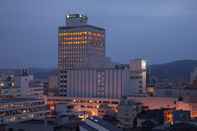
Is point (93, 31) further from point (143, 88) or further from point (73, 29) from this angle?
point (143, 88)

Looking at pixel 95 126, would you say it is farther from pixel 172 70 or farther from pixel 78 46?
pixel 172 70

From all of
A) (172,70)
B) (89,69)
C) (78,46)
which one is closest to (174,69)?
(172,70)

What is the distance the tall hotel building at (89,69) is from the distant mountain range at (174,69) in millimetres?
27500

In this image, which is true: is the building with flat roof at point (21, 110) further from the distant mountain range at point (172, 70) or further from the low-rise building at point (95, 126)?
the distant mountain range at point (172, 70)

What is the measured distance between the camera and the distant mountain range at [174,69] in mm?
91875

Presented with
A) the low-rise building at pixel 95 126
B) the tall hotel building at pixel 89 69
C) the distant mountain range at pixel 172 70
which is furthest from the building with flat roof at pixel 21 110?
the distant mountain range at pixel 172 70

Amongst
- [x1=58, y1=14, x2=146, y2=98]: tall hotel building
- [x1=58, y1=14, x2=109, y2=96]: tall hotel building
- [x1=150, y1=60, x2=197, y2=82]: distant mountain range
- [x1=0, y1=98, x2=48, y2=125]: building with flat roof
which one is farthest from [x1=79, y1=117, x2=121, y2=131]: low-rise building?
[x1=150, y1=60, x2=197, y2=82]: distant mountain range

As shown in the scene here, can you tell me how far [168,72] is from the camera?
322 feet

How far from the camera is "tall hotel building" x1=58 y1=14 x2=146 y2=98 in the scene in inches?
2067

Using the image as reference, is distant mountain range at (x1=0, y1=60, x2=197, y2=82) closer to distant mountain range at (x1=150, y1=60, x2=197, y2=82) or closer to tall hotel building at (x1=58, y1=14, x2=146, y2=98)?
distant mountain range at (x1=150, y1=60, x2=197, y2=82)

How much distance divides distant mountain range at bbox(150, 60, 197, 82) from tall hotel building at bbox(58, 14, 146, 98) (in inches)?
1083

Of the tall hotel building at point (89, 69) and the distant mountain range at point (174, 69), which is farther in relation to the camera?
the distant mountain range at point (174, 69)

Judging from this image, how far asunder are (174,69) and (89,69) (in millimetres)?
48729

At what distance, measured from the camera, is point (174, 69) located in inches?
3952
